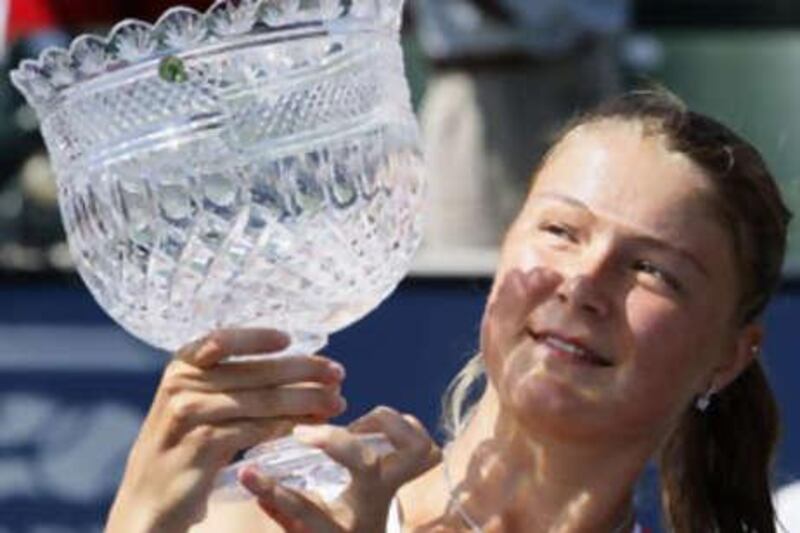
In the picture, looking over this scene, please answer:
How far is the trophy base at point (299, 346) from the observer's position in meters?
2.17

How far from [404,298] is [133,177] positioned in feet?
7.95

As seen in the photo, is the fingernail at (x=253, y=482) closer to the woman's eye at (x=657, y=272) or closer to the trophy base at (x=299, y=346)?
the trophy base at (x=299, y=346)

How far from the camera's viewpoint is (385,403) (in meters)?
4.54

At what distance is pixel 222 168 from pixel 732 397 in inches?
26.2

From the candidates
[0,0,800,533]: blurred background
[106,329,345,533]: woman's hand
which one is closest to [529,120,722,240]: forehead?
[106,329,345,533]: woman's hand

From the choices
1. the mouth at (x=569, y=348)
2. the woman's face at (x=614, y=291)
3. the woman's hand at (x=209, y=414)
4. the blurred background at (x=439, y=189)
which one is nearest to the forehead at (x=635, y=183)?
the woman's face at (x=614, y=291)

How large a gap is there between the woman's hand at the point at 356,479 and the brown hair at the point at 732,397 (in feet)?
1.34

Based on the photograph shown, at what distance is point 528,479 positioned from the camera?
7.97ft

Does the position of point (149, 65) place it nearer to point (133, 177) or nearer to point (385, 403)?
point (133, 177)

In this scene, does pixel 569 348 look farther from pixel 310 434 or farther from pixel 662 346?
pixel 310 434

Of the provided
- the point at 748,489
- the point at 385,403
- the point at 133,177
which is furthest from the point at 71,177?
the point at 385,403

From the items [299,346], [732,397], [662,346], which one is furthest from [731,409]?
[299,346]

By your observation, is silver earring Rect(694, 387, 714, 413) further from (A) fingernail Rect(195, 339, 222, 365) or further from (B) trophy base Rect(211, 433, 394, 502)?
(A) fingernail Rect(195, 339, 222, 365)

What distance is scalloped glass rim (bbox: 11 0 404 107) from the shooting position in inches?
86.4
